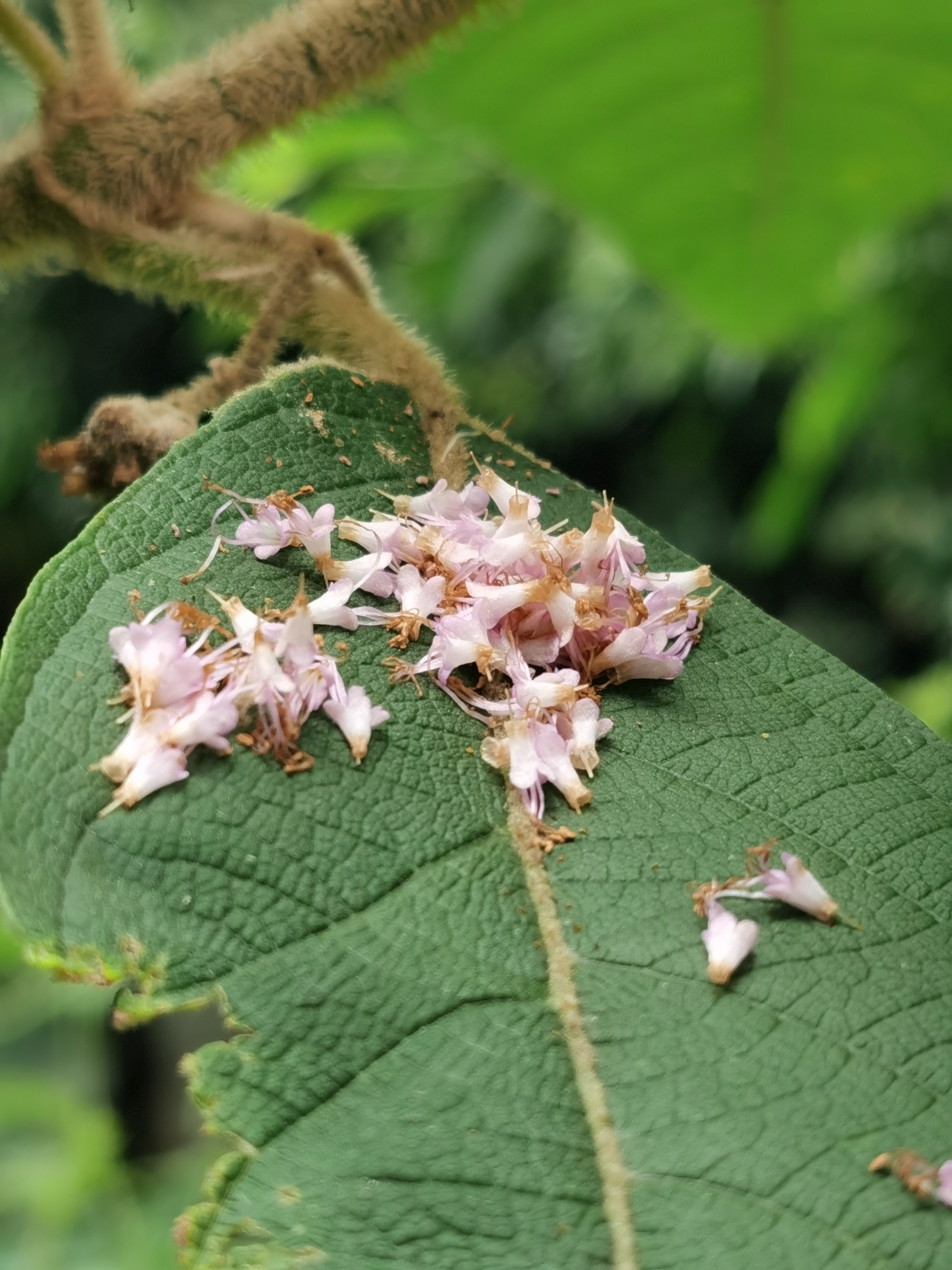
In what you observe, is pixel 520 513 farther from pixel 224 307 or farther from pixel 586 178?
pixel 586 178

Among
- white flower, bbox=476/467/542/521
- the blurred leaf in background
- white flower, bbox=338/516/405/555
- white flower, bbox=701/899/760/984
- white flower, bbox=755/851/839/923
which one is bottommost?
the blurred leaf in background

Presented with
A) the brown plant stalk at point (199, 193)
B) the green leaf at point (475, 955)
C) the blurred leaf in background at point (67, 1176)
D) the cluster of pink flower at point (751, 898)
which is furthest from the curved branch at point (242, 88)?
the blurred leaf in background at point (67, 1176)

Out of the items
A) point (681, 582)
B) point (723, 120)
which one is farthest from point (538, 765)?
point (723, 120)

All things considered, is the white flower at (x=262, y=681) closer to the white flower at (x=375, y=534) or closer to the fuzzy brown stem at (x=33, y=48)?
the white flower at (x=375, y=534)

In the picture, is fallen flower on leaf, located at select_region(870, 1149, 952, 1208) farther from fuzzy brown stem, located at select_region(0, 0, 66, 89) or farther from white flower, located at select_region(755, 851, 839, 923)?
fuzzy brown stem, located at select_region(0, 0, 66, 89)

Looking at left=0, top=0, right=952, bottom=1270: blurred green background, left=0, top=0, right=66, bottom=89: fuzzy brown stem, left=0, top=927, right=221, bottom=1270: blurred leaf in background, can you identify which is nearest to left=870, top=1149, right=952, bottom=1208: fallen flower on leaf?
left=0, top=0, right=952, bottom=1270: blurred green background

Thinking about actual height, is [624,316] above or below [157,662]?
below

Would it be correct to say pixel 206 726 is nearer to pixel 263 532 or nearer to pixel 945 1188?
pixel 263 532
